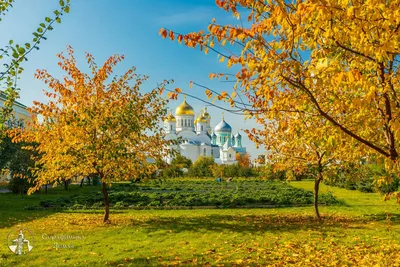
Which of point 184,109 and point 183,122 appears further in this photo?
point 184,109

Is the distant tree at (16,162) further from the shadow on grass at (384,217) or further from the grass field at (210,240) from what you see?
the shadow on grass at (384,217)

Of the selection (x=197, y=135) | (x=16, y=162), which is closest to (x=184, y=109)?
(x=197, y=135)

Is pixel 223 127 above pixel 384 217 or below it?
above

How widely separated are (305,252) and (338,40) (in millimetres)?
4731

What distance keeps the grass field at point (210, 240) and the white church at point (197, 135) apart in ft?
225

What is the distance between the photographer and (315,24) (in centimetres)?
403

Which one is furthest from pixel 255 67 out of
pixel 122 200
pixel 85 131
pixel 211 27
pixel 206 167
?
pixel 206 167

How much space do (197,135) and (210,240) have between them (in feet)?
273

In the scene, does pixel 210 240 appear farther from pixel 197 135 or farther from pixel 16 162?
pixel 197 135

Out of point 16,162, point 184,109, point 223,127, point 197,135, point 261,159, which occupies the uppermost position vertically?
point 184,109

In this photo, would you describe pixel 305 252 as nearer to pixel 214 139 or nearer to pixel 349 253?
pixel 349 253

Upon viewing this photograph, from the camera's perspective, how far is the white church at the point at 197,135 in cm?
8644

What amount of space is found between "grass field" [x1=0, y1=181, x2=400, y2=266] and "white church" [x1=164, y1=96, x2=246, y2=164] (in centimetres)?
6868

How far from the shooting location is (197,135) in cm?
9188
